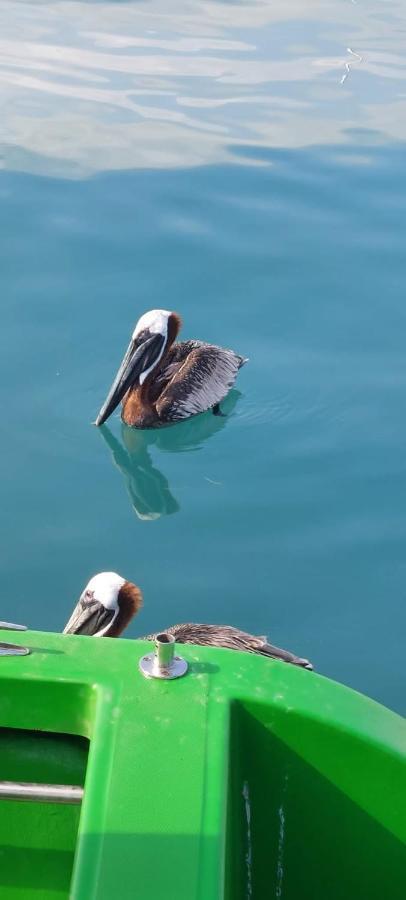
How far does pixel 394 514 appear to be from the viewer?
6.31m

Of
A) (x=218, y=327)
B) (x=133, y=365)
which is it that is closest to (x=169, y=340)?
(x=133, y=365)

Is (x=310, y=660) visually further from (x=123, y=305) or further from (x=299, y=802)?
(x=123, y=305)

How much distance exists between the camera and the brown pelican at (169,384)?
23.7 ft

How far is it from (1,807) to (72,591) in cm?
289

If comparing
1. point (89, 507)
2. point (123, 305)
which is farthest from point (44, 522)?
point (123, 305)

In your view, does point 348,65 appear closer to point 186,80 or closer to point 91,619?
point 186,80

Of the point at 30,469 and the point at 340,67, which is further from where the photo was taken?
the point at 340,67

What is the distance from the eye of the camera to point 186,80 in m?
12.9

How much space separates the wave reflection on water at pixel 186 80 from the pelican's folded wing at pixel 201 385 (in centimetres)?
337

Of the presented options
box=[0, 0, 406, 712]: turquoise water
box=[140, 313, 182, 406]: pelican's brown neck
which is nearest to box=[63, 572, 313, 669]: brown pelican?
box=[0, 0, 406, 712]: turquoise water

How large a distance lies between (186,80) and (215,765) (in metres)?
11.5

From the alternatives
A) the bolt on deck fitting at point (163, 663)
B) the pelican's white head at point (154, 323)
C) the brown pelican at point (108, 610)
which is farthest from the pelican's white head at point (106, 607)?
the pelican's white head at point (154, 323)

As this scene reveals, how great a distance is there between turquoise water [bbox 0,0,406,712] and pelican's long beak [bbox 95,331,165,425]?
160 mm

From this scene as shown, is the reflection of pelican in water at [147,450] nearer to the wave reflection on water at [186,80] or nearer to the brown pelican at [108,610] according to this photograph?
the brown pelican at [108,610]
